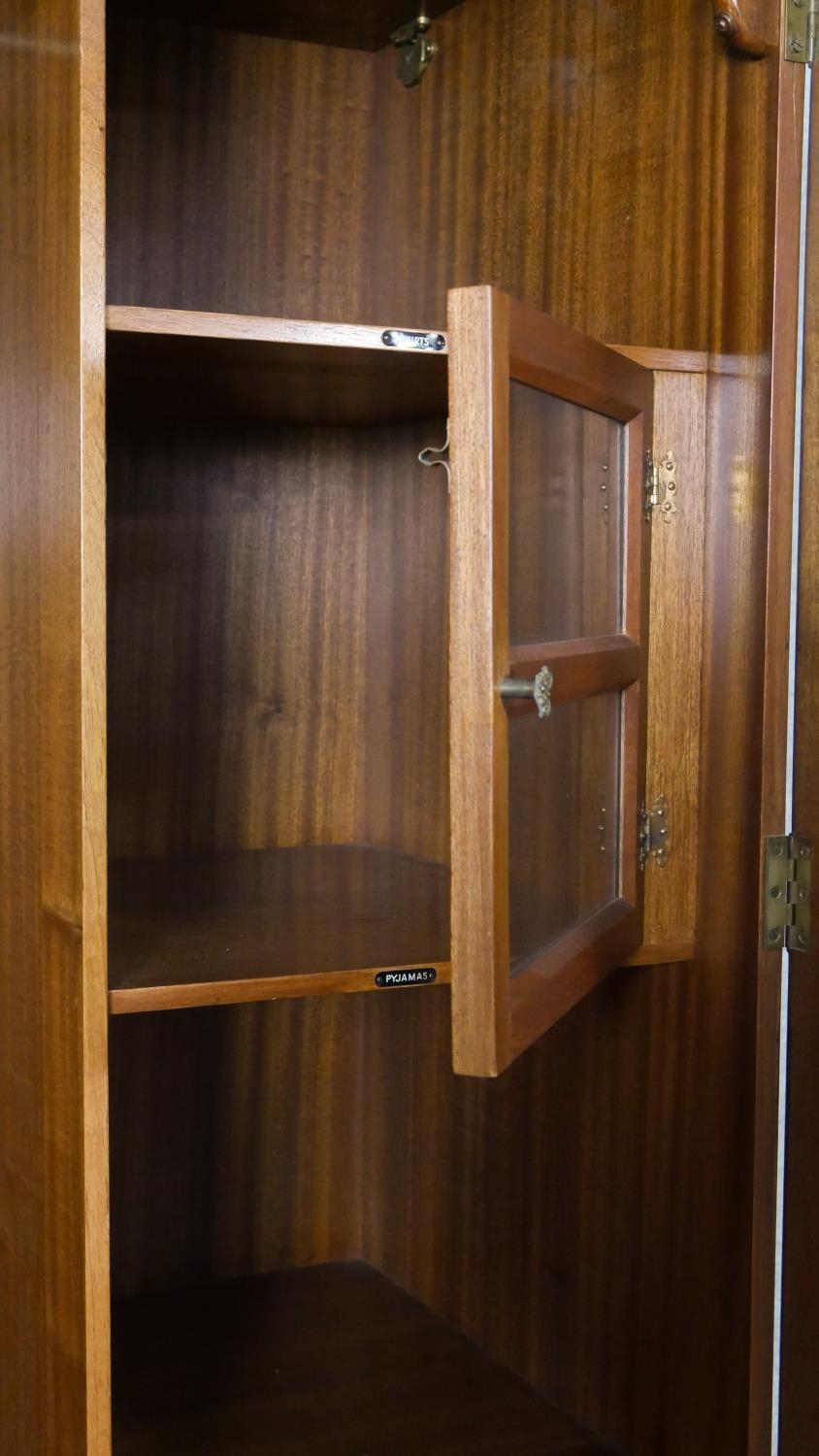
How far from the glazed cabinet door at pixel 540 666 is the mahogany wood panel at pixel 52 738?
292 millimetres

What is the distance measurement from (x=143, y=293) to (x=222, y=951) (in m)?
0.84

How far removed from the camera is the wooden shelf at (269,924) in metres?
1.28

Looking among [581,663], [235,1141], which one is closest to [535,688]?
[581,663]

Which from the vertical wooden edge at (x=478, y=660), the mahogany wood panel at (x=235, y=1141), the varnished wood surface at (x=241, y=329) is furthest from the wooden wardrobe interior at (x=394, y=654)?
the vertical wooden edge at (x=478, y=660)

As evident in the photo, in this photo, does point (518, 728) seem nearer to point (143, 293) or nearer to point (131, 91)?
point (143, 293)

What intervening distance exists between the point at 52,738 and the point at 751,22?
817mm

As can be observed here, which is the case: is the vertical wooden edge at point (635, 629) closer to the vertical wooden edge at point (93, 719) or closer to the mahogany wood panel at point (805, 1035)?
the mahogany wood panel at point (805, 1035)

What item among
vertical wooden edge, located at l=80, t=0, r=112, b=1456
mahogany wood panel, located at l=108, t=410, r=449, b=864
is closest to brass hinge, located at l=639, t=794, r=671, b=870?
mahogany wood panel, located at l=108, t=410, r=449, b=864

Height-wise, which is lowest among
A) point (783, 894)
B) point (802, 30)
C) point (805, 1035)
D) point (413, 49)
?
point (805, 1035)

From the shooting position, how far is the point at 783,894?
1392 mm

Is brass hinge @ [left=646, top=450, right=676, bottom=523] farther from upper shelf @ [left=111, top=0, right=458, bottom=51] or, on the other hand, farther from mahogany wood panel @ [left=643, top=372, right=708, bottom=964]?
upper shelf @ [left=111, top=0, right=458, bottom=51]

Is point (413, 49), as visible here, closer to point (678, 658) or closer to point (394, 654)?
point (394, 654)

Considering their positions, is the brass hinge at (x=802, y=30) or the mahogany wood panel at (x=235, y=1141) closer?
the brass hinge at (x=802, y=30)

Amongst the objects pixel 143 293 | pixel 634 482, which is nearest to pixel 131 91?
pixel 143 293
